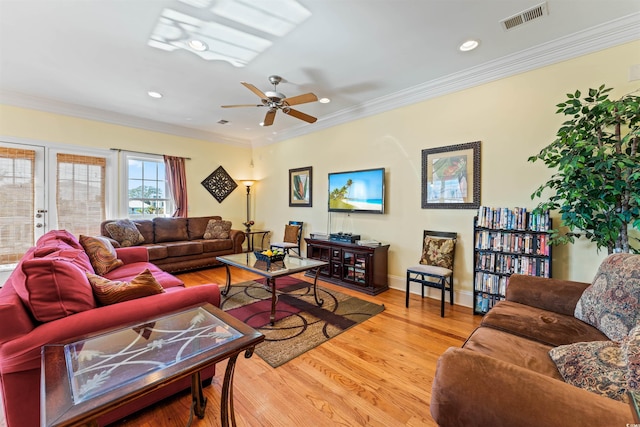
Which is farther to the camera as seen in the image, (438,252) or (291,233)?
(291,233)

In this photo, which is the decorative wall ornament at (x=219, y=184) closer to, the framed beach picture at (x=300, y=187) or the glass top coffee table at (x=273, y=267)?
the framed beach picture at (x=300, y=187)

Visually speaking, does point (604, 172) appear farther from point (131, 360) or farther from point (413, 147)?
point (131, 360)

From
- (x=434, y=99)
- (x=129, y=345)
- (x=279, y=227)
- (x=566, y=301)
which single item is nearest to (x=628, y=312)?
(x=566, y=301)

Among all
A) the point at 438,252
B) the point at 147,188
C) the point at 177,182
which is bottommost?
the point at 438,252

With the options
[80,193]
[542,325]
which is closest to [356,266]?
[542,325]

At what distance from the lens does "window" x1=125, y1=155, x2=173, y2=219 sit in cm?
507

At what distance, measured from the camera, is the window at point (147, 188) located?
5066 millimetres

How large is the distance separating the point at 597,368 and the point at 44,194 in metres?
6.44

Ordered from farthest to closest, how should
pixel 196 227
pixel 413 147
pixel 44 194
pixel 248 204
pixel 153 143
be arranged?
pixel 248 204, pixel 196 227, pixel 153 143, pixel 44 194, pixel 413 147

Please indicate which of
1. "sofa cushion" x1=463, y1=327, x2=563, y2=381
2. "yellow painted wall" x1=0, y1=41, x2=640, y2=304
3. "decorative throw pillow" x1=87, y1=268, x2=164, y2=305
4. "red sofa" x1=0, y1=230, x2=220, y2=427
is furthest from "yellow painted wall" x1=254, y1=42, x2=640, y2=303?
"decorative throw pillow" x1=87, y1=268, x2=164, y2=305

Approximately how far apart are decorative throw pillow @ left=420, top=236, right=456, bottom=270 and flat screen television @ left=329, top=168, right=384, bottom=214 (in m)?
0.88

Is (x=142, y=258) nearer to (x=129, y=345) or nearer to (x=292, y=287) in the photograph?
(x=292, y=287)

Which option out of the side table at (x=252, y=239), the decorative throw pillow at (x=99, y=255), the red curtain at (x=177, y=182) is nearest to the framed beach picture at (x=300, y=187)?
the side table at (x=252, y=239)

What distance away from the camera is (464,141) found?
10.7 feet
